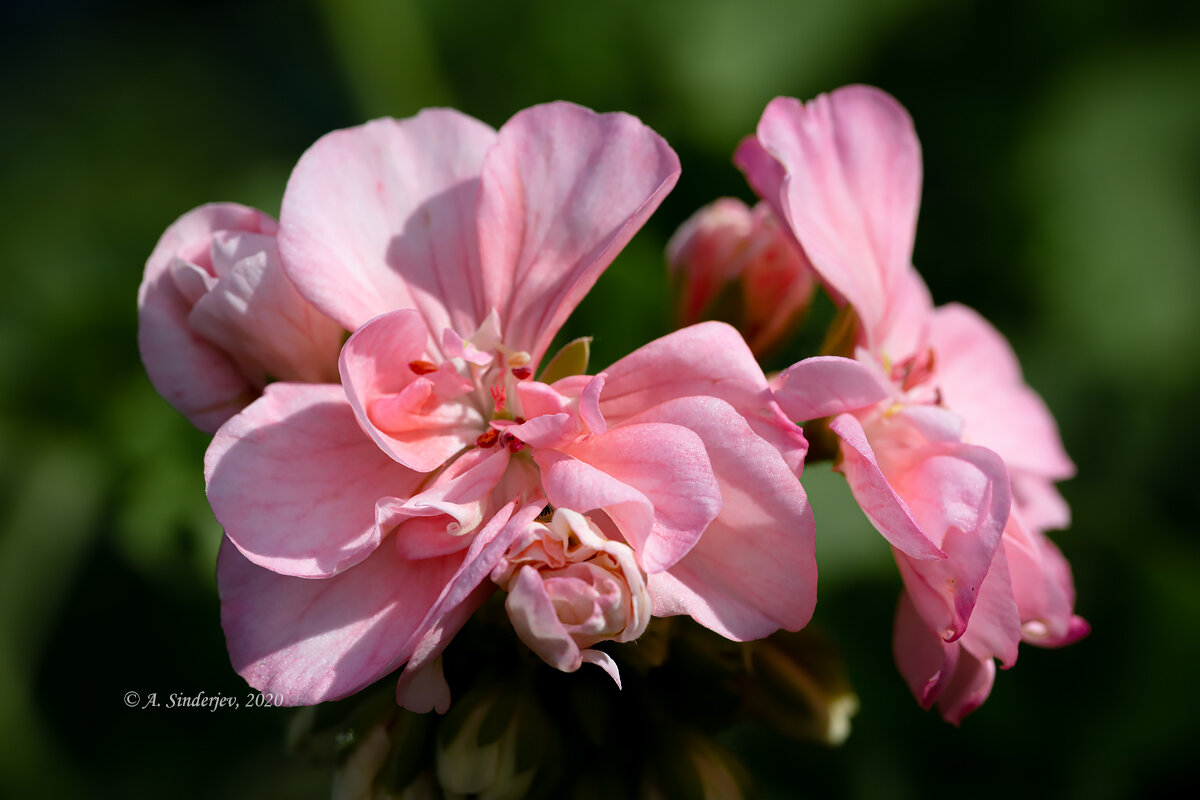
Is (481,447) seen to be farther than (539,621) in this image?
Yes

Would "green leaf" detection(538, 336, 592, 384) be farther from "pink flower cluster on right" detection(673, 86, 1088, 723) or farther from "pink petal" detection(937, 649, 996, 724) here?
"pink petal" detection(937, 649, 996, 724)

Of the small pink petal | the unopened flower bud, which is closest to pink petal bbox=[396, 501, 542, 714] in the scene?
the small pink petal

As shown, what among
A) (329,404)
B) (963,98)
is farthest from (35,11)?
(329,404)

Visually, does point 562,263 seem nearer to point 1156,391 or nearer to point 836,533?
point 836,533

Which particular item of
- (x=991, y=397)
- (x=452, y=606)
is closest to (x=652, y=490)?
(x=452, y=606)

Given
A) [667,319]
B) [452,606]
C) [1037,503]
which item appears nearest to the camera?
[452,606]

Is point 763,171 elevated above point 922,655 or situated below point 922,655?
above

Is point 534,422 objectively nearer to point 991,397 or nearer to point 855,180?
point 855,180

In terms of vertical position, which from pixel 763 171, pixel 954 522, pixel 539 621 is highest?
pixel 763 171
